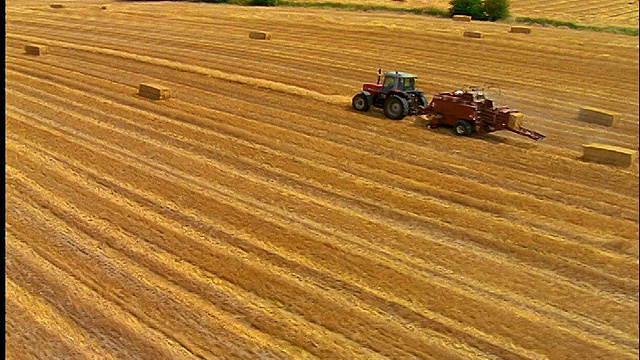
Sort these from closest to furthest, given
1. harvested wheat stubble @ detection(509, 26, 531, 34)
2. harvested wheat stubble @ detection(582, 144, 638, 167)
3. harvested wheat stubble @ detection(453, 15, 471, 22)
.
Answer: harvested wheat stubble @ detection(582, 144, 638, 167), harvested wheat stubble @ detection(509, 26, 531, 34), harvested wheat stubble @ detection(453, 15, 471, 22)

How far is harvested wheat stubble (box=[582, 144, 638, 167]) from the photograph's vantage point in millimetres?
12180

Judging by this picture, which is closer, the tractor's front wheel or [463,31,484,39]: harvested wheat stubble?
the tractor's front wheel

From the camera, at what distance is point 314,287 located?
796 cm

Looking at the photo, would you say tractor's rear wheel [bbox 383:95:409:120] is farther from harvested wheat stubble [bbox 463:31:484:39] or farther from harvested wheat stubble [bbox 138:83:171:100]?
harvested wheat stubble [bbox 463:31:484:39]

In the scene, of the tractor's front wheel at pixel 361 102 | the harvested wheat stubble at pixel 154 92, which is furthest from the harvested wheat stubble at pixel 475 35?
the harvested wheat stubble at pixel 154 92

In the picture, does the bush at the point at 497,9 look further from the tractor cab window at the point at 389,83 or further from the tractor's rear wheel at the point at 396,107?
the tractor's rear wheel at the point at 396,107

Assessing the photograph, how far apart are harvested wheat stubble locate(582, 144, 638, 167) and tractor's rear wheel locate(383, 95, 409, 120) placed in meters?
4.51

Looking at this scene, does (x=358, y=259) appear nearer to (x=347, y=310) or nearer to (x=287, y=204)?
(x=347, y=310)

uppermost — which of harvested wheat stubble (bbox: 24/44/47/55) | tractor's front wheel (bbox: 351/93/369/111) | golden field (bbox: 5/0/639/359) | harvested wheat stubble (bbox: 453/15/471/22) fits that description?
harvested wheat stubble (bbox: 453/15/471/22)

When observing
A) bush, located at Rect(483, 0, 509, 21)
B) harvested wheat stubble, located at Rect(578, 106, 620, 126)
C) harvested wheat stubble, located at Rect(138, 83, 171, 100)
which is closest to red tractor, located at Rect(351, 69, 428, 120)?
harvested wheat stubble, located at Rect(578, 106, 620, 126)

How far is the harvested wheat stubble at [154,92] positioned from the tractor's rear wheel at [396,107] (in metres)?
6.28

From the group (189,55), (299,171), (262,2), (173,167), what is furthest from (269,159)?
(262,2)

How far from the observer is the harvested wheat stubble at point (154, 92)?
17.0 metres

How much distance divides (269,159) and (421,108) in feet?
16.9
